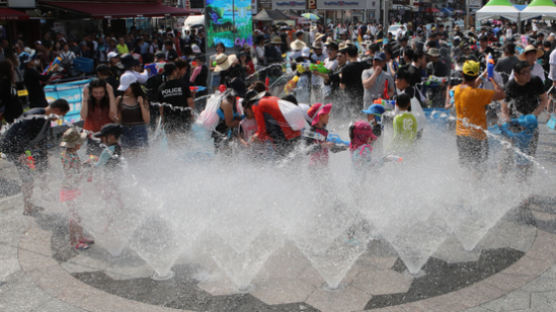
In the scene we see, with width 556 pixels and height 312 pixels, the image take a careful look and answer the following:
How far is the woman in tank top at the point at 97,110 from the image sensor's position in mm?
6004

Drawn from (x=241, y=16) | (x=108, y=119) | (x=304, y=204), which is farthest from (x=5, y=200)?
(x=241, y=16)

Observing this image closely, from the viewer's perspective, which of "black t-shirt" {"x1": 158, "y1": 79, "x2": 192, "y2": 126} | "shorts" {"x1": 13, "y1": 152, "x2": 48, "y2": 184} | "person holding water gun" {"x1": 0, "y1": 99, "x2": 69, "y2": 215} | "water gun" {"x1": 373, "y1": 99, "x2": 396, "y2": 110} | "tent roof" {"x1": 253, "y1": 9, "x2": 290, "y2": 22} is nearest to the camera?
"person holding water gun" {"x1": 0, "y1": 99, "x2": 69, "y2": 215}

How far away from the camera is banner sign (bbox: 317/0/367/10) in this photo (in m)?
29.2

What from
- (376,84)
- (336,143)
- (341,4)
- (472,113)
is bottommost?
(336,143)

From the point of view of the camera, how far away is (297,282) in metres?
4.42

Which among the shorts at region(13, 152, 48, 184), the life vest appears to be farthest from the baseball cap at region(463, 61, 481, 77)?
the shorts at region(13, 152, 48, 184)

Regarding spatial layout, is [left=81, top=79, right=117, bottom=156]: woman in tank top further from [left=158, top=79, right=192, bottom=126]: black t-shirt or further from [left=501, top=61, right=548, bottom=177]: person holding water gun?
[left=501, top=61, right=548, bottom=177]: person holding water gun

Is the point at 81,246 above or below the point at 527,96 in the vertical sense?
below

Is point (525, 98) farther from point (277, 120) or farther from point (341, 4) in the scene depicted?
point (341, 4)

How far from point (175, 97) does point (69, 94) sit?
161 inches

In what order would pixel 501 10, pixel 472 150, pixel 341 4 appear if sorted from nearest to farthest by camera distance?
pixel 472 150 < pixel 501 10 < pixel 341 4

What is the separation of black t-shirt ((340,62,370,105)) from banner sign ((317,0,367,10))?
21.9 m

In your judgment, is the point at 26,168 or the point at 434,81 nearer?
the point at 26,168

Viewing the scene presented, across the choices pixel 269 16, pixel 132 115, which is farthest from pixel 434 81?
pixel 269 16
